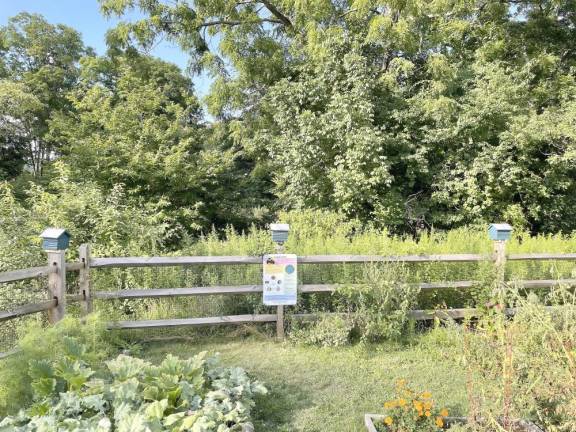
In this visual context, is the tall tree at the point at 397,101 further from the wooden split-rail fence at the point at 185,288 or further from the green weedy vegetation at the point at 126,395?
the green weedy vegetation at the point at 126,395

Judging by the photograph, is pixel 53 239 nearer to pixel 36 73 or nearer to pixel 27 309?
pixel 27 309

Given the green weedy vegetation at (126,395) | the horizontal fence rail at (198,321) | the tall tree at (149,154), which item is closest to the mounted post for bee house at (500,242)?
the horizontal fence rail at (198,321)

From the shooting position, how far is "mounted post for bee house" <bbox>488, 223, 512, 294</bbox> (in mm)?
5238

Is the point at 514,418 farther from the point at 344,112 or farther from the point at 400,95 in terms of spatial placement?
the point at 400,95

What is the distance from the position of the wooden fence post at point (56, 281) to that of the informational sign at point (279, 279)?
6.90ft

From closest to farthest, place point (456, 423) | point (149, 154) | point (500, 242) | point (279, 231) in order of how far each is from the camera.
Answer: point (456, 423), point (279, 231), point (500, 242), point (149, 154)

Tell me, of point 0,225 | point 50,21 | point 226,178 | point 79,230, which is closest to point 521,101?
point 226,178

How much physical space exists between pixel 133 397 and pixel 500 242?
4524mm

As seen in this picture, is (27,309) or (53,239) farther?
(53,239)

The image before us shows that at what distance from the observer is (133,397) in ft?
9.12

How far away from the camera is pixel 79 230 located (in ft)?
20.4

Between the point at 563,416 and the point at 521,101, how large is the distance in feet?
30.9

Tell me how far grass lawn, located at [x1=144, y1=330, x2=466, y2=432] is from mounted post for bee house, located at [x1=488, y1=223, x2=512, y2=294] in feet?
4.22

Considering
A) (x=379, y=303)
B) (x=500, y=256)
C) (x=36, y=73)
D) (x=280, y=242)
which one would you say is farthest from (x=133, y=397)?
(x=36, y=73)
